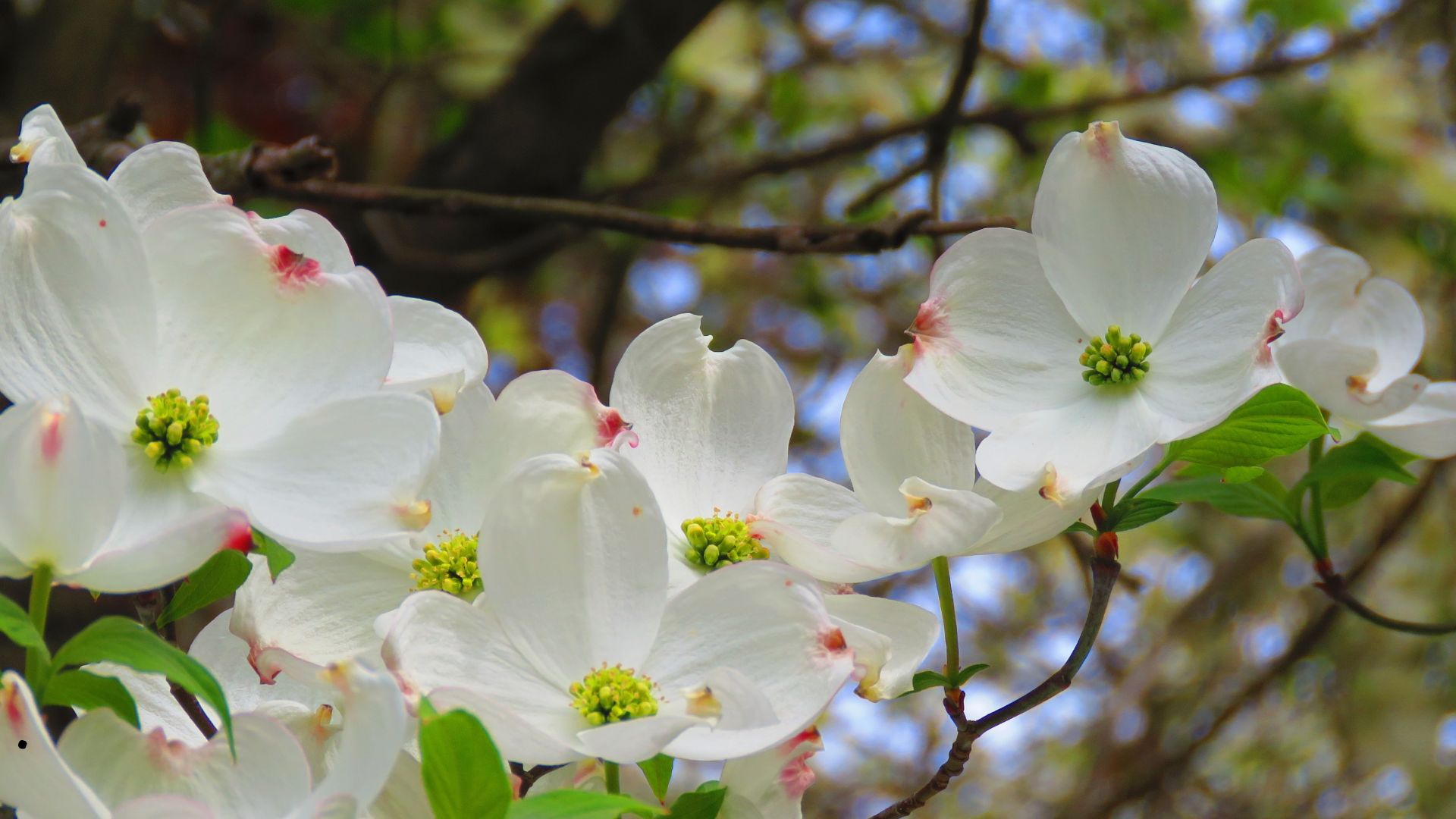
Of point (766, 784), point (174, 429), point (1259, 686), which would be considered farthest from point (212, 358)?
point (1259, 686)

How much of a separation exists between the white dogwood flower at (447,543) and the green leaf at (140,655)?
0.32 feet

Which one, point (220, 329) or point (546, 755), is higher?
point (220, 329)

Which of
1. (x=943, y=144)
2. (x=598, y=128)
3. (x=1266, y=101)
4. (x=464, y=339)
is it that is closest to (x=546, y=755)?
(x=464, y=339)

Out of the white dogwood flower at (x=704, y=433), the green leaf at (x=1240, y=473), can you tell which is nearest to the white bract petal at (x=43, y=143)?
the white dogwood flower at (x=704, y=433)

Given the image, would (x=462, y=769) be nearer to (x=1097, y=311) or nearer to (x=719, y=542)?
(x=719, y=542)

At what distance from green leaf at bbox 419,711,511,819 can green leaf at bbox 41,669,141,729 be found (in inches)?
3.9

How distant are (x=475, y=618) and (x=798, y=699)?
111 millimetres

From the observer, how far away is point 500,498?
1.45 feet

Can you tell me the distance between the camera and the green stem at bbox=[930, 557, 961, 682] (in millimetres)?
498

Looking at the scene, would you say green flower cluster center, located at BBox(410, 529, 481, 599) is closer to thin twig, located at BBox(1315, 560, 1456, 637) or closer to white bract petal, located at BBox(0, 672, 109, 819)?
white bract petal, located at BBox(0, 672, 109, 819)

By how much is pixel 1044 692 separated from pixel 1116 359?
134 mm

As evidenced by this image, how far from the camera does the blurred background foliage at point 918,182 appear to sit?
4.75 feet

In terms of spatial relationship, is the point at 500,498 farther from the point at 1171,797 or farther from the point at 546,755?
the point at 1171,797

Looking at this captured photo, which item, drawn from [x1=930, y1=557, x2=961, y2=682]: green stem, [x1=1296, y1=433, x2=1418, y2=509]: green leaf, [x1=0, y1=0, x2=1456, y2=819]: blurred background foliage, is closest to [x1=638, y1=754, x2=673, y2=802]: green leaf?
[x1=930, y1=557, x2=961, y2=682]: green stem
